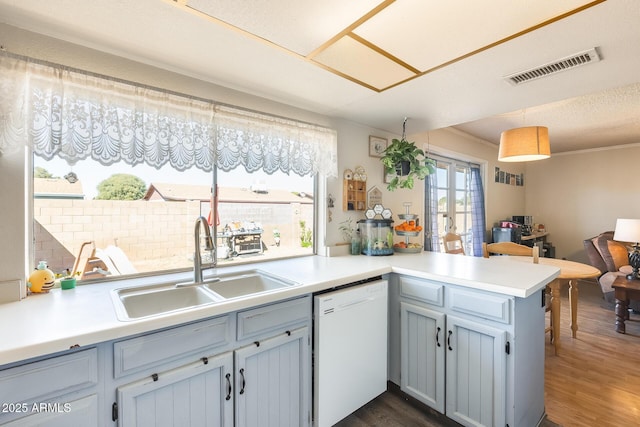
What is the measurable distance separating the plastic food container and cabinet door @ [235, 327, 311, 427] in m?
1.04

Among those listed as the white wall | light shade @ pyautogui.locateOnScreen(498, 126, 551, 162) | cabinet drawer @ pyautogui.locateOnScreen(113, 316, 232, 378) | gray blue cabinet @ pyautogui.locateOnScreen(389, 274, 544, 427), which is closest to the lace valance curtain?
cabinet drawer @ pyautogui.locateOnScreen(113, 316, 232, 378)

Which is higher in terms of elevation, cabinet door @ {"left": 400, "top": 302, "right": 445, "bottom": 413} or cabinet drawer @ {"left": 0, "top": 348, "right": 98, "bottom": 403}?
cabinet drawer @ {"left": 0, "top": 348, "right": 98, "bottom": 403}

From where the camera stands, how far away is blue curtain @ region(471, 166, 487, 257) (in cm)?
452

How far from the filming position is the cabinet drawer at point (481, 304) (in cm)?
141

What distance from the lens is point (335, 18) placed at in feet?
3.77

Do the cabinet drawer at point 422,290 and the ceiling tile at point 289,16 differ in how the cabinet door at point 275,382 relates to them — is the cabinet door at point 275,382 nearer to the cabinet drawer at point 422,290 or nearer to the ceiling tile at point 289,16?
the cabinet drawer at point 422,290

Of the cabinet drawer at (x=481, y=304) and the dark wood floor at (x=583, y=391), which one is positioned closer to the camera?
the cabinet drawer at (x=481, y=304)

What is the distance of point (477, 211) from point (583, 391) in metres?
2.96

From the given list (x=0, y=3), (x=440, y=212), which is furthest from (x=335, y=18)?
(x=440, y=212)

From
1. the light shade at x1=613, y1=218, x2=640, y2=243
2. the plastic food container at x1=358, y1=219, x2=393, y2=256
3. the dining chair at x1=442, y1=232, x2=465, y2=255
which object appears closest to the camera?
the plastic food container at x1=358, y1=219, x2=393, y2=256

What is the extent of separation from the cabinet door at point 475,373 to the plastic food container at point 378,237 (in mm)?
800

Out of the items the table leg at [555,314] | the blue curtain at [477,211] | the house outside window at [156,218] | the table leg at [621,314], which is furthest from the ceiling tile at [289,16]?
the blue curtain at [477,211]

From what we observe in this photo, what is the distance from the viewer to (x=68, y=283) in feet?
4.50

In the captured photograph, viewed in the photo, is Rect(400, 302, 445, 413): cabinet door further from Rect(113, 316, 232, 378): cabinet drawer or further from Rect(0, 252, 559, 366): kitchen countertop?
Rect(113, 316, 232, 378): cabinet drawer
